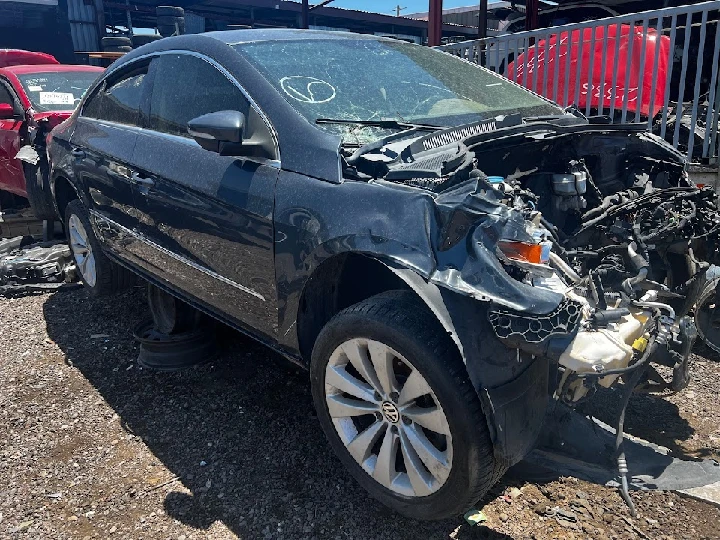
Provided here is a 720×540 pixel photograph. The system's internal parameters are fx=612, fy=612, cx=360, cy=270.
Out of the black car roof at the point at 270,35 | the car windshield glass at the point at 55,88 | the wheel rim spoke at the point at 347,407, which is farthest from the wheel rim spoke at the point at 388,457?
the car windshield glass at the point at 55,88

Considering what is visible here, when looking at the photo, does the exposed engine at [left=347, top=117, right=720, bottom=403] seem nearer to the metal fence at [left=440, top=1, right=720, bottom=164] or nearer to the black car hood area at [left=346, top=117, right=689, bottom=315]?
the black car hood area at [left=346, top=117, right=689, bottom=315]

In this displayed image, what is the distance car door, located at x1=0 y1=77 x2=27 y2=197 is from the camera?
19.5ft

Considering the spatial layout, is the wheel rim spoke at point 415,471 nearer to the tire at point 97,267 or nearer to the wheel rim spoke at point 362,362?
the wheel rim spoke at point 362,362

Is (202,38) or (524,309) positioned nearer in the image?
(524,309)

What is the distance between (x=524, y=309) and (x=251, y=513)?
4.37ft

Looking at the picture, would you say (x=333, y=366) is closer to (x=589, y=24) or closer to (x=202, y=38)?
(x=202, y=38)

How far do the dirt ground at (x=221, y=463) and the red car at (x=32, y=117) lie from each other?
217cm

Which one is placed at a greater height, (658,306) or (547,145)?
(547,145)

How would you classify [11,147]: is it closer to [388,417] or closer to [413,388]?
[388,417]

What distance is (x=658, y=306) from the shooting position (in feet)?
6.81

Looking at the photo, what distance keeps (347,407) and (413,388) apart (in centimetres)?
35

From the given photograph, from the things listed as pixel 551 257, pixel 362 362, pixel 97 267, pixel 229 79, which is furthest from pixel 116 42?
pixel 551 257

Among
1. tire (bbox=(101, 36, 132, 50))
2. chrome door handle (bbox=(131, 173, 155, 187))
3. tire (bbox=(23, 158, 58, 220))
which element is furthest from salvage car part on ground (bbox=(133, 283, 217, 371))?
tire (bbox=(101, 36, 132, 50))

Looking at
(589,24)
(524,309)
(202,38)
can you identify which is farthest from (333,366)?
(589,24)
